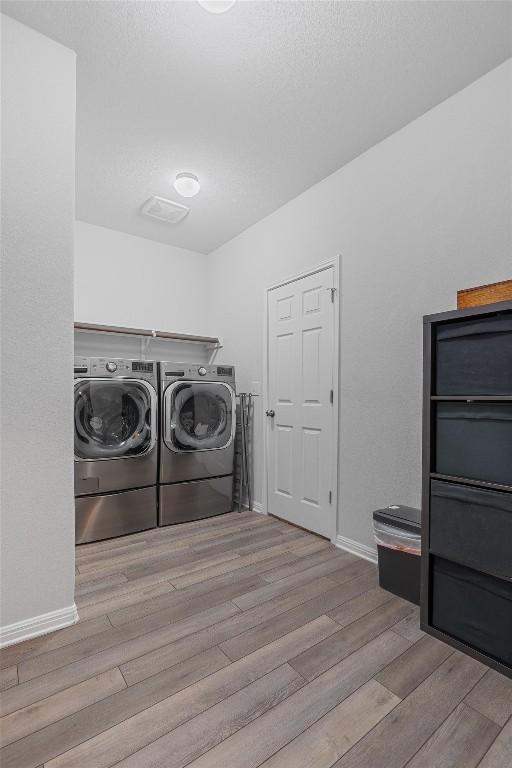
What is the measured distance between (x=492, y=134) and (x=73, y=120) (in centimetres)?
204

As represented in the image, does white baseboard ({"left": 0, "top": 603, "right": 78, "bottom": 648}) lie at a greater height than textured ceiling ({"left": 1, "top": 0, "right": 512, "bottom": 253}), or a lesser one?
lesser

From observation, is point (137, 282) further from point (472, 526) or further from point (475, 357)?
point (472, 526)

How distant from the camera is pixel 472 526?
158 centimetres

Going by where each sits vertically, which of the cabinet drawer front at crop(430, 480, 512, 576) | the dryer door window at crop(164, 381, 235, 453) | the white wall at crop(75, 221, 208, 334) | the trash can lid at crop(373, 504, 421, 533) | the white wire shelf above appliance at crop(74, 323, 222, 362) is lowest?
the trash can lid at crop(373, 504, 421, 533)

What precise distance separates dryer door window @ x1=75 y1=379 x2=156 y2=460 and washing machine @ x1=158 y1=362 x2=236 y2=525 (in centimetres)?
15

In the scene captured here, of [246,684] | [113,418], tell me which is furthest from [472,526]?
[113,418]

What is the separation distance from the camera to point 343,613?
190 cm

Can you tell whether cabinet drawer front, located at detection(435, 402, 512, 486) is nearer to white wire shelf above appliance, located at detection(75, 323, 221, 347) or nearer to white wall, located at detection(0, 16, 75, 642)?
white wall, located at detection(0, 16, 75, 642)

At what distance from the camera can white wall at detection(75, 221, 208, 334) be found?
3.65m

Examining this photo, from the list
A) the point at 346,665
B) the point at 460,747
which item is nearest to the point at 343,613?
the point at 346,665

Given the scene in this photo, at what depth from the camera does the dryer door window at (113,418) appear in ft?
9.36

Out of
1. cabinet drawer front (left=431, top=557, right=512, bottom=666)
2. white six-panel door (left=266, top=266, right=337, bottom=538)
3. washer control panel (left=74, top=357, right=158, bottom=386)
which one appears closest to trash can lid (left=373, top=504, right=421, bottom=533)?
cabinet drawer front (left=431, top=557, right=512, bottom=666)

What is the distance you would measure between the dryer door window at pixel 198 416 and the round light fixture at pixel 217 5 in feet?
7.50

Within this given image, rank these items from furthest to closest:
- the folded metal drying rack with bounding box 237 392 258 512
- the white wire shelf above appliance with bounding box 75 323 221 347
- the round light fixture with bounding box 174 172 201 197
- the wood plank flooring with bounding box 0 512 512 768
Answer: the folded metal drying rack with bounding box 237 392 258 512 → the white wire shelf above appliance with bounding box 75 323 221 347 → the round light fixture with bounding box 174 172 201 197 → the wood plank flooring with bounding box 0 512 512 768
